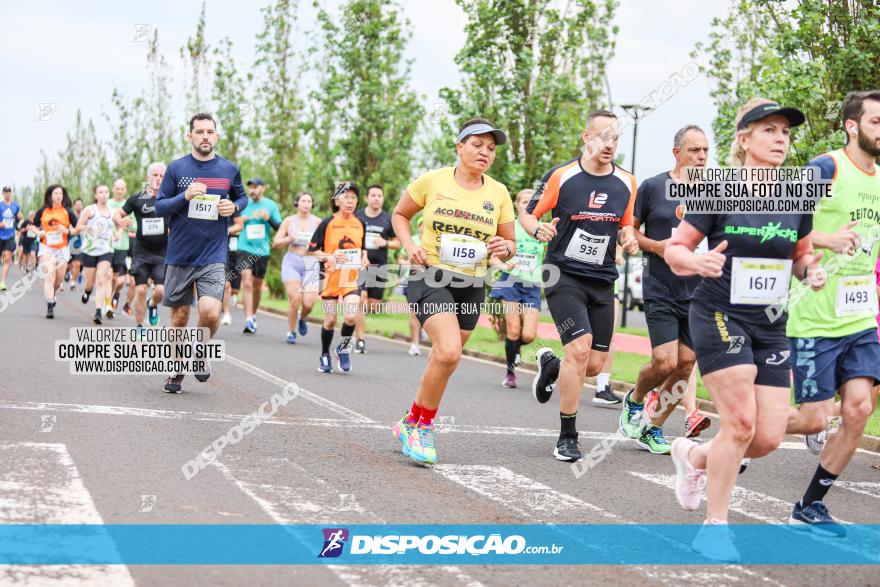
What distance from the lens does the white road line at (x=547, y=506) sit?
16.8ft

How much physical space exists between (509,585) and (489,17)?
50.9ft

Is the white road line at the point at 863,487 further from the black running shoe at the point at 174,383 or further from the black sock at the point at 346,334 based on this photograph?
the black sock at the point at 346,334

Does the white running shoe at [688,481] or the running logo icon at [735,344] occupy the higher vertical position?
the running logo icon at [735,344]

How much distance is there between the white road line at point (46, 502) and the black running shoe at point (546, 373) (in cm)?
388

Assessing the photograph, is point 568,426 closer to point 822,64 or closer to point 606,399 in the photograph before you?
point 606,399

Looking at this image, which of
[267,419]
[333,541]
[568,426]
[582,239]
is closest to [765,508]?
[568,426]

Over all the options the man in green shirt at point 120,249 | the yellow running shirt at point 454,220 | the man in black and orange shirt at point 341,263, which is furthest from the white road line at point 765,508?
the man in green shirt at point 120,249

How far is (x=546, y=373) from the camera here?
9.62 metres

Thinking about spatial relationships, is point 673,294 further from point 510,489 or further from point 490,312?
point 490,312

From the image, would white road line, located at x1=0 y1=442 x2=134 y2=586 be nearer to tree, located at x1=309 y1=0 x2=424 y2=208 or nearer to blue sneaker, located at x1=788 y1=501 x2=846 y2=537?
blue sneaker, located at x1=788 y1=501 x2=846 y2=537

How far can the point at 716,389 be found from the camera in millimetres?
5609

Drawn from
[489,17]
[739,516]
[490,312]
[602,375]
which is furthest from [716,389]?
[489,17]

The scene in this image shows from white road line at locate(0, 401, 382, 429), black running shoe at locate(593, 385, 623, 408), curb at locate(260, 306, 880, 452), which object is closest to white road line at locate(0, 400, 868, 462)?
white road line at locate(0, 401, 382, 429)

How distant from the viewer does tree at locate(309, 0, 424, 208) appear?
28750mm
